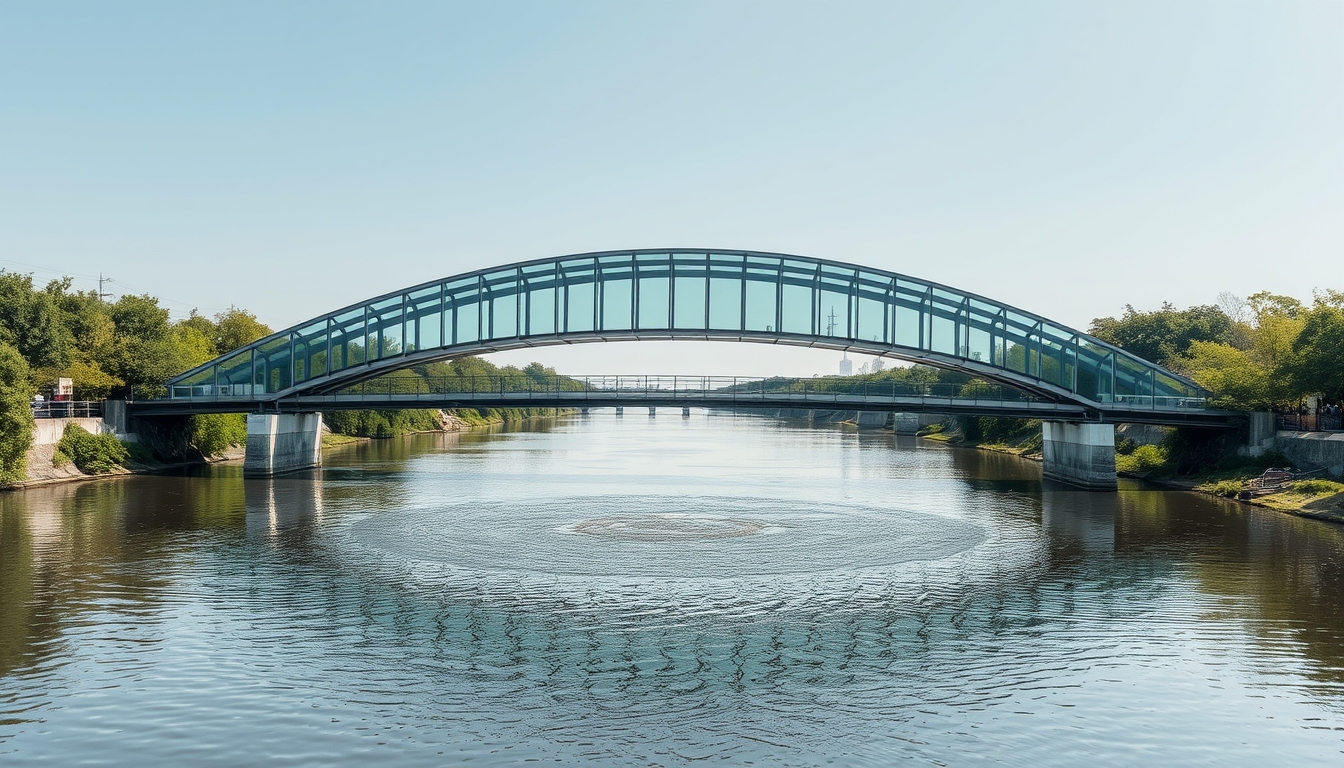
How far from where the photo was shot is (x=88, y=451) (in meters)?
64.5

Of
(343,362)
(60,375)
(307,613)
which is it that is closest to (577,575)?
(307,613)

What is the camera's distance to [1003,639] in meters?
23.4

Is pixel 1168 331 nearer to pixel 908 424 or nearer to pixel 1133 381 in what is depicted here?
pixel 1133 381

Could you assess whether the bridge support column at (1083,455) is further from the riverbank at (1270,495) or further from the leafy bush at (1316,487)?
the leafy bush at (1316,487)

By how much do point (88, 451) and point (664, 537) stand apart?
45746mm

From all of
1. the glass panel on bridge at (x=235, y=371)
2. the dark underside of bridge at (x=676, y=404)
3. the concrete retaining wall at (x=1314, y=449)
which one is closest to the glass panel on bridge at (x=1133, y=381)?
the dark underside of bridge at (x=676, y=404)

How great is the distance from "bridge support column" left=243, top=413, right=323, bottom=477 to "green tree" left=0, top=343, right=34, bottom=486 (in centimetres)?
1376

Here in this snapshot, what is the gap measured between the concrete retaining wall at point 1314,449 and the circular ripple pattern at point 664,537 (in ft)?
78.9

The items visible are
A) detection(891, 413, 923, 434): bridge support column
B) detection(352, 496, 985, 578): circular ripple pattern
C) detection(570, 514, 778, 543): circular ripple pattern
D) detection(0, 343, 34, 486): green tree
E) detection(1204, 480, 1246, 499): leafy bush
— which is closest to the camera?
detection(352, 496, 985, 578): circular ripple pattern

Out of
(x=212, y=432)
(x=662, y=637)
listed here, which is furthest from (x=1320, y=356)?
(x=212, y=432)

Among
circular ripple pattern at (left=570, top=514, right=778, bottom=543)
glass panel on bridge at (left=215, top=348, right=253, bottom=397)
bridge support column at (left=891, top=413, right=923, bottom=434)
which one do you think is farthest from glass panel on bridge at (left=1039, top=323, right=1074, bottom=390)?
bridge support column at (left=891, top=413, right=923, bottom=434)

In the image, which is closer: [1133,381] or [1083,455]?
[1083,455]

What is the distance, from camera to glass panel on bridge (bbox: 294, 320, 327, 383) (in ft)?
236

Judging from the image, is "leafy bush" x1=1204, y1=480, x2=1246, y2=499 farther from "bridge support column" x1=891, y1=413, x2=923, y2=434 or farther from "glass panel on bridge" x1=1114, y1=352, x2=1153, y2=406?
"bridge support column" x1=891, y1=413, x2=923, y2=434
